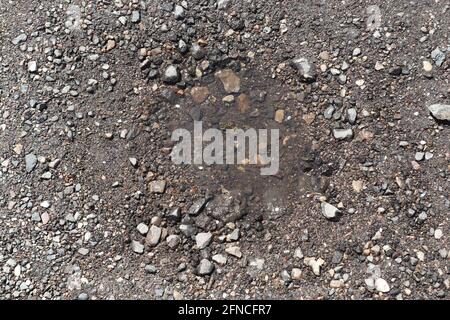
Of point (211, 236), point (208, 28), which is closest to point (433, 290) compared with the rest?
point (211, 236)

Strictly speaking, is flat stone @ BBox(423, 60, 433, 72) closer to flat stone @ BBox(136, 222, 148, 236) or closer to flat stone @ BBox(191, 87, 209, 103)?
flat stone @ BBox(191, 87, 209, 103)

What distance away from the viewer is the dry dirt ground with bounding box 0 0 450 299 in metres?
3.11

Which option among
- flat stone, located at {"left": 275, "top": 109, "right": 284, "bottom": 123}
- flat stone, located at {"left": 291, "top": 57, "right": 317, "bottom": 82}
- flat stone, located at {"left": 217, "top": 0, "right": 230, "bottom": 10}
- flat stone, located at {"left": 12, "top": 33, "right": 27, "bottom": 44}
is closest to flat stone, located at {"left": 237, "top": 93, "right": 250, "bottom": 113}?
flat stone, located at {"left": 275, "top": 109, "right": 284, "bottom": 123}

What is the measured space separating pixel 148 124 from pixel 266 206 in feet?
3.18

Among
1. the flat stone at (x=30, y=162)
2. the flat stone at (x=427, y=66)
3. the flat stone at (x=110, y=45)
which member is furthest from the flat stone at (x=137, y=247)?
the flat stone at (x=427, y=66)

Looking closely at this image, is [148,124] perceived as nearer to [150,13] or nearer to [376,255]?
[150,13]

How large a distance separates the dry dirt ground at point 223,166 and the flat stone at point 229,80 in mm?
22

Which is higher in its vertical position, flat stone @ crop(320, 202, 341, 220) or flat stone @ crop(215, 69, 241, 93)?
flat stone @ crop(215, 69, 241, 93)

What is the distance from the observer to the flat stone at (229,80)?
3.49 meters

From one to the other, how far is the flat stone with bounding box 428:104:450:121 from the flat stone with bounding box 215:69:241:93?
4.18 ft

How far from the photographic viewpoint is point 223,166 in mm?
3340

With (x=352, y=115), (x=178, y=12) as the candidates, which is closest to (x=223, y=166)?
(x=352, y=115)

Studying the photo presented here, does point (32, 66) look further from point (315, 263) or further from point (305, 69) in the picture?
point (315, 263)

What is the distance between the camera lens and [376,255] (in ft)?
10.0
